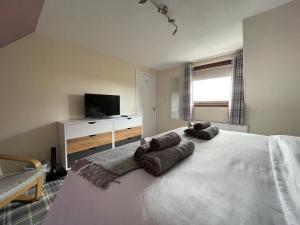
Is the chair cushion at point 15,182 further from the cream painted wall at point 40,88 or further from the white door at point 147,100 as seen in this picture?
the white door at point 147,100

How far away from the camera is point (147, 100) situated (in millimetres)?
4316

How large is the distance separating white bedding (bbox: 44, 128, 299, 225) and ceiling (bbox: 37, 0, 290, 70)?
5.88 feet

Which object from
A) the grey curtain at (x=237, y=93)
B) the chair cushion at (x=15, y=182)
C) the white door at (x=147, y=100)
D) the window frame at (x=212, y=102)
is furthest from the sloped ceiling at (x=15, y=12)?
the grey curtain at (x=237, y=93)

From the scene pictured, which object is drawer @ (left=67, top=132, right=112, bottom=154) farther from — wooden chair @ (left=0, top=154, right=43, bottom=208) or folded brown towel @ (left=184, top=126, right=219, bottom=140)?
folded brown towel @ (left=184, top=126, right=219, bottom=140)

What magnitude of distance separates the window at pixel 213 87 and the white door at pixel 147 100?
1.37m

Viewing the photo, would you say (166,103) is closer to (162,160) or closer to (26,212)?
(162,160)

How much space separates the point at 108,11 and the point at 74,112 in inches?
74.0

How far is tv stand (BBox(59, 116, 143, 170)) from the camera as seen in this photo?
2.25m

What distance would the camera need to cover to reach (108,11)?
1.70 meters

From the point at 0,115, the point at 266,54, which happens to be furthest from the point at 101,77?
the point at 266,54

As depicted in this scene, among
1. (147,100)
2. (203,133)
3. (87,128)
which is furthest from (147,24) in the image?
(147,100)

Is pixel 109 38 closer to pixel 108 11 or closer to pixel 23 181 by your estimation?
pixel 108 11

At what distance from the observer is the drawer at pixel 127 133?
3000mm

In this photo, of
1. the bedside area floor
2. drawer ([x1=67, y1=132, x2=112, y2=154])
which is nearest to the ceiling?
drawer ([x1=67, y1=132, x2=112, y2=154])
